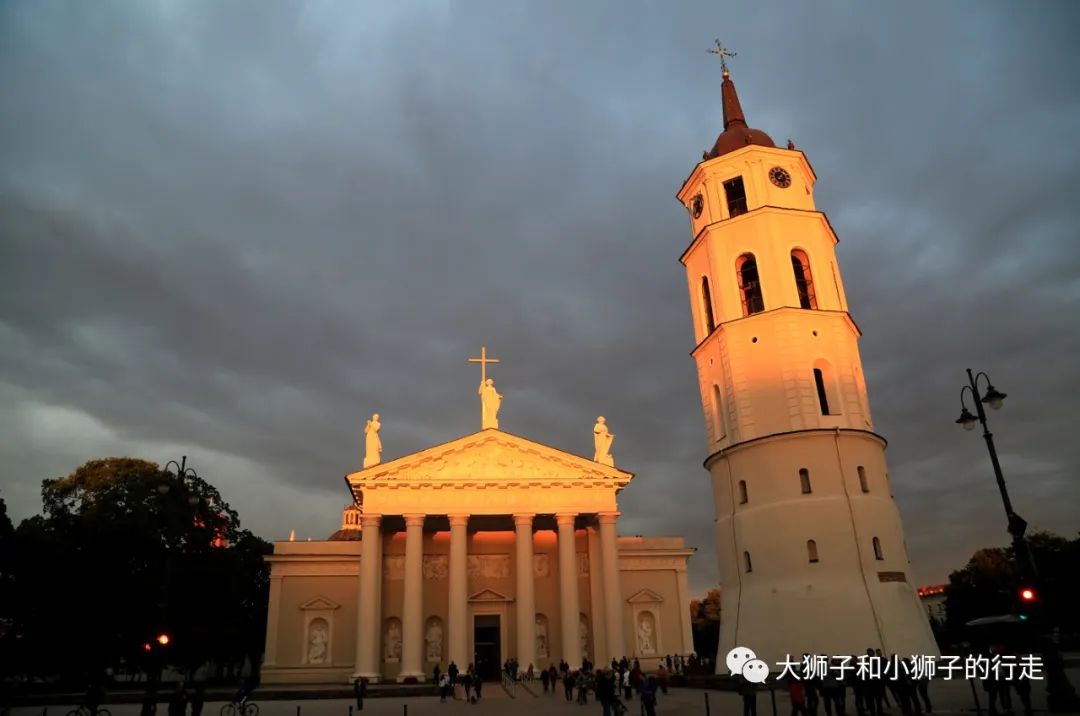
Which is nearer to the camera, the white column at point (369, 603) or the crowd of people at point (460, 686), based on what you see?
the crowd of people at point (460, 686)

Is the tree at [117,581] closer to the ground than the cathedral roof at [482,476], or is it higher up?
closer to the ground

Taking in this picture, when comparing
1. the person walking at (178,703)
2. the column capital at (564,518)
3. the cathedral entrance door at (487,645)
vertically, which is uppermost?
the column capital at (564,518)

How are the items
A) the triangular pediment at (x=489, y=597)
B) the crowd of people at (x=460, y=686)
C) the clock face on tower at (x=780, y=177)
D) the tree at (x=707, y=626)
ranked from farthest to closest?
the tree at (x=707, y=626), the triangular pediment at (x=489, y=597), the clock face on tower at (x=780, y=177), the crowd of people at (x=460, y=686)

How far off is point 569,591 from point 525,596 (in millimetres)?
2112

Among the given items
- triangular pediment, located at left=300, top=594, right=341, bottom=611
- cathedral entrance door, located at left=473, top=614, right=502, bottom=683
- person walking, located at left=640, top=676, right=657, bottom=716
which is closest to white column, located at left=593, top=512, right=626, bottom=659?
cathedral entrance door, located at left=473, top=614, right=502, bottom=683

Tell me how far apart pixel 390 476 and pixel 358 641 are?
7.60 meters

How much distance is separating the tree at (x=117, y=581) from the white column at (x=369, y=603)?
773 centimetres

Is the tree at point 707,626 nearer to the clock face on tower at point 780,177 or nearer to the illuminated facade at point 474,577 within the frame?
the illuminated facade at point 474,577

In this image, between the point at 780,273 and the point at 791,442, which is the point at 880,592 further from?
the point at 780,273

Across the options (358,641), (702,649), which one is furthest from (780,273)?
(702,649)

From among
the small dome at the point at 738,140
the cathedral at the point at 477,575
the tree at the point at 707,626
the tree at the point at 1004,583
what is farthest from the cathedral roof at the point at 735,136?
the tree at the point at 707,626

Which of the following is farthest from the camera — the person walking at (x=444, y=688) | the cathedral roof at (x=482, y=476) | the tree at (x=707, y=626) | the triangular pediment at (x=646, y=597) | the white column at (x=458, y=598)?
the tree at (x=707, y=626)

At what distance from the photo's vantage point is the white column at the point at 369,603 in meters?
32.4

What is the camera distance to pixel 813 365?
28.8 meters
